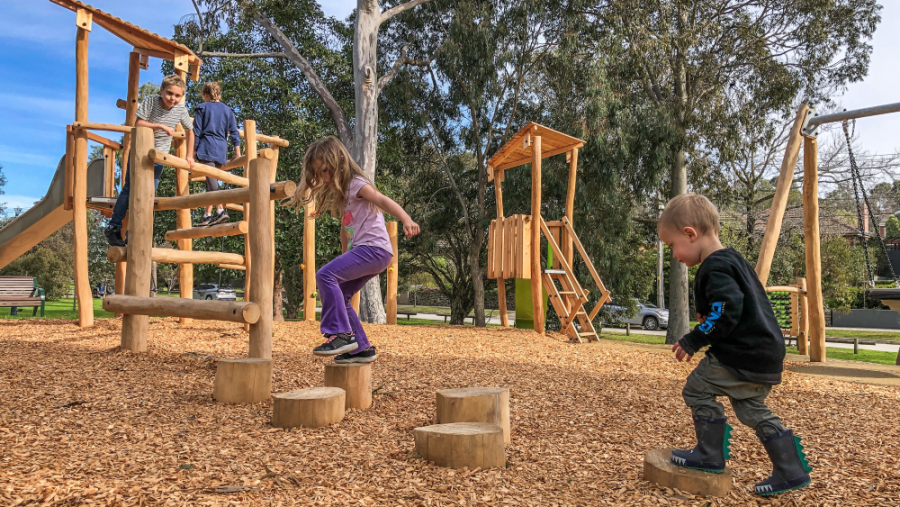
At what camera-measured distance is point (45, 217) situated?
8.01m

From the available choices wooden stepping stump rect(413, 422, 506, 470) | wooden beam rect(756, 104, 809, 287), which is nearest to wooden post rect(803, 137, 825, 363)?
wooden beam rect(756, 104, 809, 287)

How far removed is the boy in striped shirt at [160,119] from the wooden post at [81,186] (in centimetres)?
125

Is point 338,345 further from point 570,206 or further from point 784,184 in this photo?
point 570,206

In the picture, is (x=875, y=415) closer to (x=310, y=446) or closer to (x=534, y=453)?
(x=534, y=453)

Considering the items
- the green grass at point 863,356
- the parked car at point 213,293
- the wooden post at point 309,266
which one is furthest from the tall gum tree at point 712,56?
the parked car at point 213,293

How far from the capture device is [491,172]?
11.6 m

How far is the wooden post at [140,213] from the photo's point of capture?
17.0 feet

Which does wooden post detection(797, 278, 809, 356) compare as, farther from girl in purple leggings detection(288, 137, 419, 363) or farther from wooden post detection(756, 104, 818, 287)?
girl in purple leggings detection(288, 137, 419, 363)

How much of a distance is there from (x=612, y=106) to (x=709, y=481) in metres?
14.4

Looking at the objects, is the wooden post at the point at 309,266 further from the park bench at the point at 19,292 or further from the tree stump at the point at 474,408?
the park bench at the point at 19,292

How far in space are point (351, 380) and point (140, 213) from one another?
2.87 meters

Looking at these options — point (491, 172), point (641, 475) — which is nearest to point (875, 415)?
point (641, 475)

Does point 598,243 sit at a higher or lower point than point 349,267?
higher

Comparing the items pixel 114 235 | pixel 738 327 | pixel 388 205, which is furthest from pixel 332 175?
pixel 114 235
